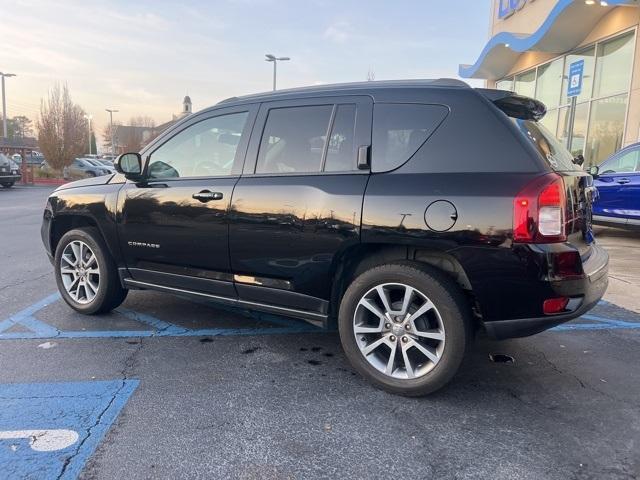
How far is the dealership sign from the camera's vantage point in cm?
1765

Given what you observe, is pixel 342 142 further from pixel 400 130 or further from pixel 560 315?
pixel 560 315

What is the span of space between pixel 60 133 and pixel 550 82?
2526 cm

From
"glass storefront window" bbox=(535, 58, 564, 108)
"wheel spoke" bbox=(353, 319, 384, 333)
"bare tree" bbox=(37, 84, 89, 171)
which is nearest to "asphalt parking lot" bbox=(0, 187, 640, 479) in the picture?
"wheel spoke" bbox=(353, 319, 384, 333)

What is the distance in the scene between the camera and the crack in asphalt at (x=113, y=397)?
241 centimetres

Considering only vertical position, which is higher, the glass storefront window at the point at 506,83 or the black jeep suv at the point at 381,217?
the glass storefront window at the point at 506,83

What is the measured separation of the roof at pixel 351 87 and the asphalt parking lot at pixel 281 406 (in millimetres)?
1909

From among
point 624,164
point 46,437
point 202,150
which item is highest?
point 624,164

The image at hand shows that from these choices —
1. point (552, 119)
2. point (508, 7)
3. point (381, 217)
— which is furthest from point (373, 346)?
point (508, 7)

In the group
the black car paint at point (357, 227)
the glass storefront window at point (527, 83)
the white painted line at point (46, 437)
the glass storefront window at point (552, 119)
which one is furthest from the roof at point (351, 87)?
the glass storefront window at point (527, 83)

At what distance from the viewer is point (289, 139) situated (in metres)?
3.57

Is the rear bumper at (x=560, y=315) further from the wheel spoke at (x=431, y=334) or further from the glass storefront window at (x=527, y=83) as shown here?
the glass storefront window at (x=527, y=83)

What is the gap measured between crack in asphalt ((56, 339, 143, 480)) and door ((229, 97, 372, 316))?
0.92 metres

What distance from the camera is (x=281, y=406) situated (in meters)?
2.98

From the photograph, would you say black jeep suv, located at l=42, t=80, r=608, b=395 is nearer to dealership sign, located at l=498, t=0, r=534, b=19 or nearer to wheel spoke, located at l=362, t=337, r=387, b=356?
wheel spoke, located at l=362, t=337, r=387, b=356
